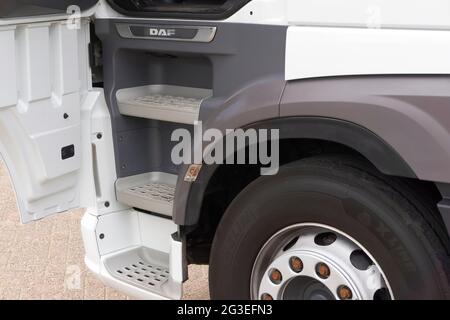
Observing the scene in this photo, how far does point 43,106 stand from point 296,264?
1416 millimetres

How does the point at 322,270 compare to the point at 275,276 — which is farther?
the point at 275,276

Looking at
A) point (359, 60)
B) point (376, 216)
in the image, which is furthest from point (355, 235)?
point (359, 60)

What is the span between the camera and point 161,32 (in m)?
3.32

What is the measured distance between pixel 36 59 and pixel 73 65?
0.82 feet

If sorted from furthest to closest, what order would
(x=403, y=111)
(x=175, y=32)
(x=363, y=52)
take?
(x=175, y=32), (x=363, y=52), (x=403, y=111)

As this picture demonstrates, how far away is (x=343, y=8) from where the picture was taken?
2.63 m

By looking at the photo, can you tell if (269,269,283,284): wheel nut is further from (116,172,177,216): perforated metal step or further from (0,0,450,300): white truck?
(116,172,177,216): perforated metal step

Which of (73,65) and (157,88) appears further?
(157,88)

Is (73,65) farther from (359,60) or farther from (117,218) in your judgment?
(359,60)

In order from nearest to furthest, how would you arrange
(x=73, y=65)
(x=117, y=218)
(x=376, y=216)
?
(x=376, y=216) → (x=73, y=65) → (x=117, y=218)

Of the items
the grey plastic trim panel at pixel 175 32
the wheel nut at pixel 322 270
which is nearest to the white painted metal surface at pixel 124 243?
the grey plastic trim panel at pixel 175 32

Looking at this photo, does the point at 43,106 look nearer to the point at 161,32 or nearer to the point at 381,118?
the point at 161,32

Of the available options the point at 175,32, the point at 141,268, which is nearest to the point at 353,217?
the point at 175,32

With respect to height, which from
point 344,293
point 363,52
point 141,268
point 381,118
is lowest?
point 141,268
